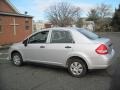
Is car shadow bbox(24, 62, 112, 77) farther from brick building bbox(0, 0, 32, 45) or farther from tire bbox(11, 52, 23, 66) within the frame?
brick building bbox(0, 0, 32, 45)

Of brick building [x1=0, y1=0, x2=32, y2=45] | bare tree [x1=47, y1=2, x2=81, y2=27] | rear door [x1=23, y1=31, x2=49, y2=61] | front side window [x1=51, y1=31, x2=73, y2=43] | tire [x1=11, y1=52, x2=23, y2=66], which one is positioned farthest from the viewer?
bare tree [x1=47, y1=2, x2=81, y2=27]

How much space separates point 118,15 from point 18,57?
50.0 meters

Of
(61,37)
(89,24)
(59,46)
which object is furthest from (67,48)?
(89,24)

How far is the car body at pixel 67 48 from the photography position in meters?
7.31

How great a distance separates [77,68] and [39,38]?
2091 mm

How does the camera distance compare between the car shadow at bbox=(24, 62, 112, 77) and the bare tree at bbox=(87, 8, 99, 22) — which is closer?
the car shadow at bbox=(24, 62, 112, 77)

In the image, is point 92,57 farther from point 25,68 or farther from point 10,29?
point 10,29

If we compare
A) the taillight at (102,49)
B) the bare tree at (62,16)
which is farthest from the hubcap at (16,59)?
the bare tree at (62,16)

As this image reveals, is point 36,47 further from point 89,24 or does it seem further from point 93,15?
point 93,15

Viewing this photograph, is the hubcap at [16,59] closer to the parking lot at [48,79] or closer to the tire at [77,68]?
the parking lot at [48,79]

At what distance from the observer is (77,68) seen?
762 cm

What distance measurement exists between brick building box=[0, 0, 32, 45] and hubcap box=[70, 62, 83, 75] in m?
16.2

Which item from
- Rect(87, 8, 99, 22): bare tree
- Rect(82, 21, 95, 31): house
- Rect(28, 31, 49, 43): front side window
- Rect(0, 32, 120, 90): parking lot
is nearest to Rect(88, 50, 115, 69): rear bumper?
Rect(0, 32, 120, 90): parking lot

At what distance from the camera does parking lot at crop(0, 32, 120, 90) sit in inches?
257
